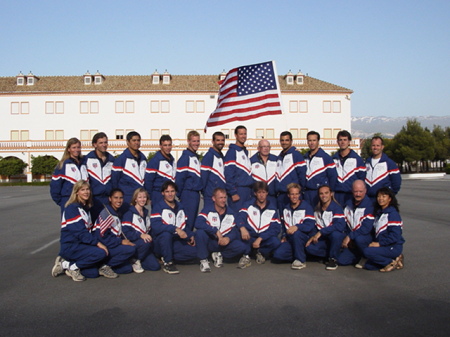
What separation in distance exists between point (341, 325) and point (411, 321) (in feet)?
2.33

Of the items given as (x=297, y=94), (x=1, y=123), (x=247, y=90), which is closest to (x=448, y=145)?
(x=297, y=94)

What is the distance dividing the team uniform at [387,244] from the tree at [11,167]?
2367 inches

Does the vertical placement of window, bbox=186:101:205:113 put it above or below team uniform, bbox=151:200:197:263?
above

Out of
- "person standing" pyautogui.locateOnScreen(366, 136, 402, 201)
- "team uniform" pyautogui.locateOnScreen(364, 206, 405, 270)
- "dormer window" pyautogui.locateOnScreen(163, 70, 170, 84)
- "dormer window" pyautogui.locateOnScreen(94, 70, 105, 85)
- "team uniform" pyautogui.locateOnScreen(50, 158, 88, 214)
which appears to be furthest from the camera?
"dormer window" pyautogui.locateOnScreen(163, 70, 170, 84)

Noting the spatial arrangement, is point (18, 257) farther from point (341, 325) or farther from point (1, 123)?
point (1, 123)

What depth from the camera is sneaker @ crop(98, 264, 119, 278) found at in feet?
20.9

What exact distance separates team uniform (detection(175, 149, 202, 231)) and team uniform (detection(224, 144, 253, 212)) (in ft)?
1.81

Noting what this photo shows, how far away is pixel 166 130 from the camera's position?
69125 millimetres

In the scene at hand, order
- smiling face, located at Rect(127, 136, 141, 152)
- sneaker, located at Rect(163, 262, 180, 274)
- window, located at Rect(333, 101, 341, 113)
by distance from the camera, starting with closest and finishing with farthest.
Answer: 1. sneaker, located at Rect(163, 262, 180, 274)
2. smiling face, located at Rect(127, 136, 141, 152)
3. window, located at Rect(333, 101, 341, 113)

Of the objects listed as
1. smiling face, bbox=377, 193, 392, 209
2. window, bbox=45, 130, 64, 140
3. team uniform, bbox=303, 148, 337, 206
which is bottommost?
smiling face, bbox=377, 193, 392, 209

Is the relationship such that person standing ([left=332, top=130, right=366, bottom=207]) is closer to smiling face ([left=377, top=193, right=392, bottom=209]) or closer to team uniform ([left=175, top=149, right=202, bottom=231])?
smiling face ([left=377, top=193, right=392, bottom=209])

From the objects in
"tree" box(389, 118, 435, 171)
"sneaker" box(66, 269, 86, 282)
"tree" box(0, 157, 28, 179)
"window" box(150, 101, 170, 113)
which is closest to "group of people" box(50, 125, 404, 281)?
"sneaker" box(66, 269, 86, 282)

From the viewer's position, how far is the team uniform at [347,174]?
7773 millimetres

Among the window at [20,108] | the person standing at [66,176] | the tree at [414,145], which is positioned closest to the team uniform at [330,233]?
the person standing at [66,176]
